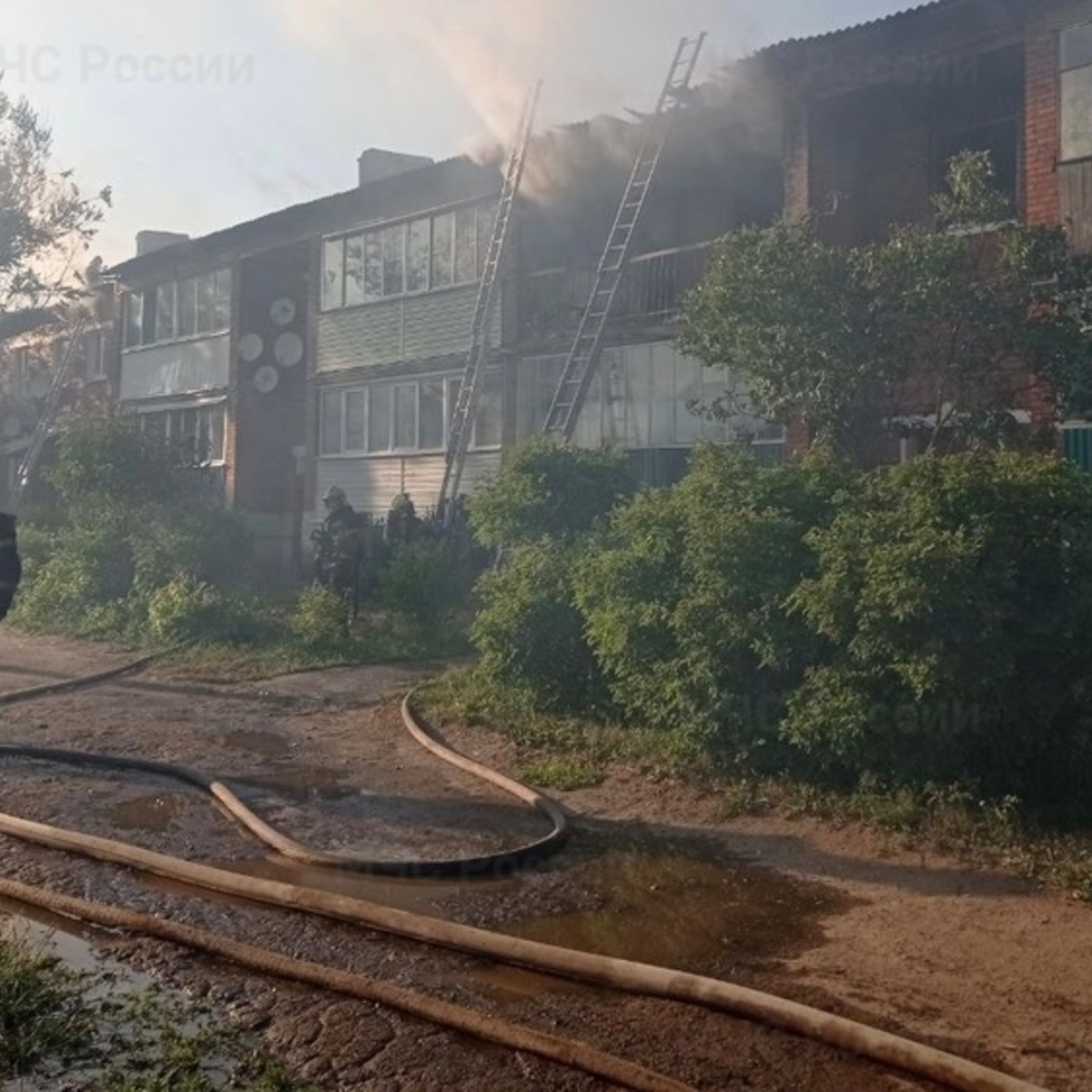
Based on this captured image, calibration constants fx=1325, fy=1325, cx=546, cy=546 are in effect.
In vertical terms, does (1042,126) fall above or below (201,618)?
above

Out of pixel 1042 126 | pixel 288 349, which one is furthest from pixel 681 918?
pixel 288 349

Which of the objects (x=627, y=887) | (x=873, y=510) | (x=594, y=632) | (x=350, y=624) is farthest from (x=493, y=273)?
(x=627, y=887)

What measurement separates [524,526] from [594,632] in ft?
12.4

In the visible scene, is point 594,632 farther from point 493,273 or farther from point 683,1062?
point 493,273

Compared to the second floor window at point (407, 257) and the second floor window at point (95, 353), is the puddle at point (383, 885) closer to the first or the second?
the second floor window at point (407, 257)

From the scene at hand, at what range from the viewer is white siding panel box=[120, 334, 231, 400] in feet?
88.9

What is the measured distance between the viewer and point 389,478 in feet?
74.2

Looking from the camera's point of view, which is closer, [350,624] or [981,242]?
[981,242]

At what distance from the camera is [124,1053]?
14.7 feet

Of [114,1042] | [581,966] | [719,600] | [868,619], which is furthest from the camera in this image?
[719,600]

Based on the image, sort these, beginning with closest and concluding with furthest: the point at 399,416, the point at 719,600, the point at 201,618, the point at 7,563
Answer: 1. the point at 719,600
2. the point at 7,563
3. the point at 201,618
4. the point at 399,416

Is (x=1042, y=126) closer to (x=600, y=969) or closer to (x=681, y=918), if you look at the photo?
(x=681, y=918)

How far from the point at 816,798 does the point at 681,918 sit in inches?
83.4

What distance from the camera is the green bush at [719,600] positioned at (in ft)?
28.1
